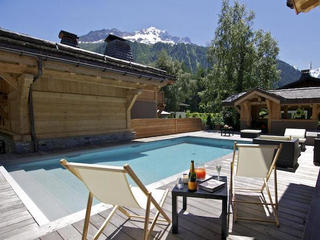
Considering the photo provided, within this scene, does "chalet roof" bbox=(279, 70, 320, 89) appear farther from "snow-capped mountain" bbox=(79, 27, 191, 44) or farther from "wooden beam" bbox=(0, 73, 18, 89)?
"snow-capped mountain" bbox=(79, 27, 191, 44)

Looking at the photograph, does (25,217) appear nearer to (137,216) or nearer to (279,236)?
(137,216)

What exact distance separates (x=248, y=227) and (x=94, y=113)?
8.19 m

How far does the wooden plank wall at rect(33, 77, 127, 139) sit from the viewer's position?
7.32m

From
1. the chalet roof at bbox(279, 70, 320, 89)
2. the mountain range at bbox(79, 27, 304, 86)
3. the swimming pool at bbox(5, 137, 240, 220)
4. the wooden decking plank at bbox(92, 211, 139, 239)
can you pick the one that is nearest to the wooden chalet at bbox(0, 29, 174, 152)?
the swimming pool at bbox(5, 137, 240, 220)

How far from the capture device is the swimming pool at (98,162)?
3654mm

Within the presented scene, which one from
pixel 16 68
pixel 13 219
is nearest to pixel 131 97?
pixel 16 68

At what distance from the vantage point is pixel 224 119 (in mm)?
14609

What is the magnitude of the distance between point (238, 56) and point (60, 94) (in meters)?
15.0

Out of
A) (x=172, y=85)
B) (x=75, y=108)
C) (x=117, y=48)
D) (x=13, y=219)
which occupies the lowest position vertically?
(x=13, y=219)

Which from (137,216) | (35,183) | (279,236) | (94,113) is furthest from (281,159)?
(94,113)

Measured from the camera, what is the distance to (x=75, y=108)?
327 inches

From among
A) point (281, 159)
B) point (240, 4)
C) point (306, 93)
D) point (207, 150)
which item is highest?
point (240, 4)

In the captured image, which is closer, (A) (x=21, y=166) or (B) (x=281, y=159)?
(B) (x=281, y=159)

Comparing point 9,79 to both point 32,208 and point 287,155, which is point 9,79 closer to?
point 32,208
